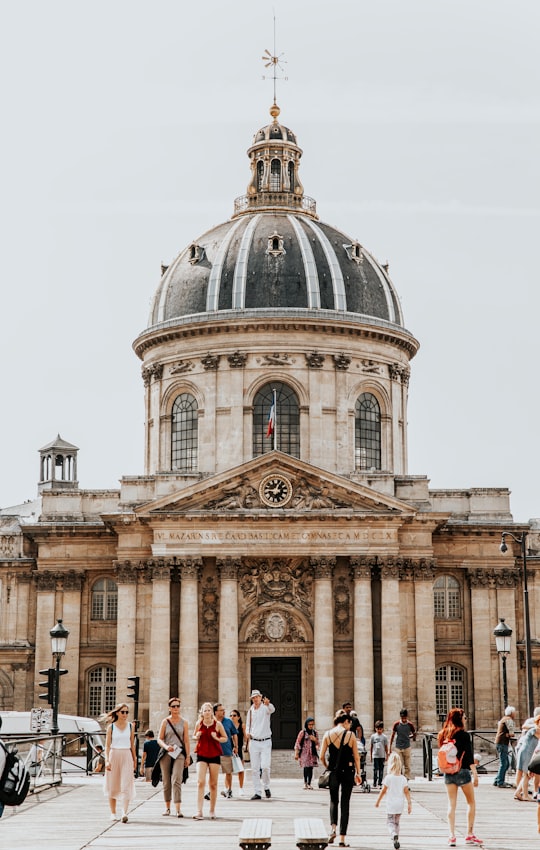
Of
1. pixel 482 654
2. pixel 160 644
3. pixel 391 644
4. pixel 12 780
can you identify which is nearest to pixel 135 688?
pixel 160 644

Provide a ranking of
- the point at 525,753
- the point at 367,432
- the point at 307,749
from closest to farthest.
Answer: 1. the point at 525,753
2. the point at 307,749
3. the point at 367,432

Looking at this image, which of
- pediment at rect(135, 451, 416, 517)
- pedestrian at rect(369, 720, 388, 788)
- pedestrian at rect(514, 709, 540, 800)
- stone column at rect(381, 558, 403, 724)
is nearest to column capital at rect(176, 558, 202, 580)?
pediment at rect(135, 451, 416, 517)

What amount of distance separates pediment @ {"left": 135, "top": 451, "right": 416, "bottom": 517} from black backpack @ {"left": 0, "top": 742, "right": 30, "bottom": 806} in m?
37.2

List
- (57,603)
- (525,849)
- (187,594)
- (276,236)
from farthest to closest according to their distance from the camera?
(276,236) → (57,603) → (187,594) → (525,849)

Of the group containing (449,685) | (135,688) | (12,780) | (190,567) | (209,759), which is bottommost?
(209,759)

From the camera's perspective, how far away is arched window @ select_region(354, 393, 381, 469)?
60.0m

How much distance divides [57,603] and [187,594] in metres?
6.75

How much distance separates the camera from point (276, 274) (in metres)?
60.0

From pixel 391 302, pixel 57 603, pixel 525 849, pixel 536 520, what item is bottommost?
pixel 525 849

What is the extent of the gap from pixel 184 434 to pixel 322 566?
1138 centimetres

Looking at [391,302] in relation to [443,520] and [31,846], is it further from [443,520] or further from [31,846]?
[31,846]

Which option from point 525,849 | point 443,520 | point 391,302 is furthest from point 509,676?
point 525,849

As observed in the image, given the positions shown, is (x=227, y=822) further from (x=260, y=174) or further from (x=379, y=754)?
(x=260, y=174)

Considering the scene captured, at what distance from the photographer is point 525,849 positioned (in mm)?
18375
